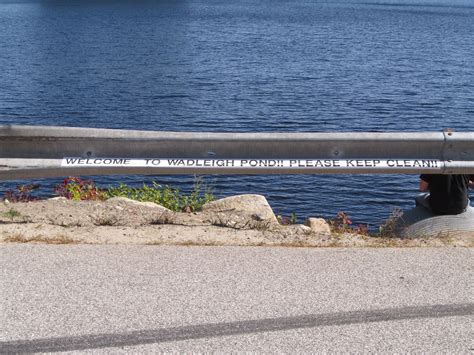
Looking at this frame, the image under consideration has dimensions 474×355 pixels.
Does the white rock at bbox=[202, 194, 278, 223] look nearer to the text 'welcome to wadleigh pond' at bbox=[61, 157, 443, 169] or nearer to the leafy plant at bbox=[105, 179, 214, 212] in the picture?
the leafy plant at bbox=[105, 179, 214, 212]

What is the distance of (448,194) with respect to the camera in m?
7.32

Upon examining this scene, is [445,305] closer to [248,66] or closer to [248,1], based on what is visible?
[248,66]

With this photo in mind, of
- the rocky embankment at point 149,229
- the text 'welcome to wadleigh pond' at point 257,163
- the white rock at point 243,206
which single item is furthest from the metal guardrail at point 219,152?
the white rock at point 243,206

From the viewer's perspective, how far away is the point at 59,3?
110750 millimetres

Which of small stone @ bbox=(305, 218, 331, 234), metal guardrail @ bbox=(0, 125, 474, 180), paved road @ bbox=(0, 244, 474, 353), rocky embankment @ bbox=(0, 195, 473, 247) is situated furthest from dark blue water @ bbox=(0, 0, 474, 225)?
paved road @ bbox=(0, 244, 474, 353)

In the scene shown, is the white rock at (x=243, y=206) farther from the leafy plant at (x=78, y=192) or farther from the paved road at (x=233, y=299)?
the paved road at (x=233, y=299)

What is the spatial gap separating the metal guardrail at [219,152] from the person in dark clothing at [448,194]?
9.0 inches

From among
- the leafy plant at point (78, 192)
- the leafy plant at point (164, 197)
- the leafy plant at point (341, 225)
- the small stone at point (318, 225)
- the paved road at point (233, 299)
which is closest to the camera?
the paved road at point (233, 299)

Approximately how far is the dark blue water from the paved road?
9.17 m

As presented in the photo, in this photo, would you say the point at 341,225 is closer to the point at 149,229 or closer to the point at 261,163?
the point at 261,163

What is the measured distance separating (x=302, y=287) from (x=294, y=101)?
2551 cm

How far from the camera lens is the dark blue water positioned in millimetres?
18031

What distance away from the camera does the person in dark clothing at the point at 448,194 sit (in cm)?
731

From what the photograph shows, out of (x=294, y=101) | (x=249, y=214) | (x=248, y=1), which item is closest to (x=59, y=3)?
(x=248, y=1)
